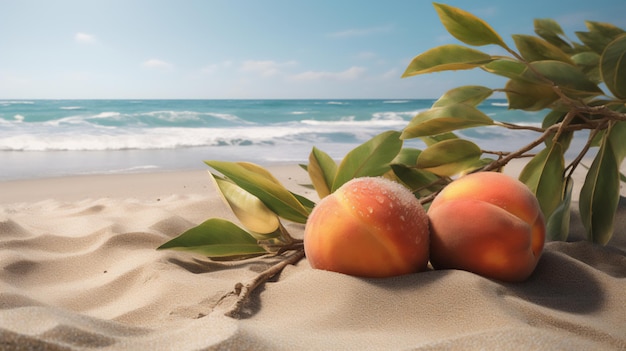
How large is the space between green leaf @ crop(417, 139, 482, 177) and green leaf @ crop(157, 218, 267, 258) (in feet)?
1.17

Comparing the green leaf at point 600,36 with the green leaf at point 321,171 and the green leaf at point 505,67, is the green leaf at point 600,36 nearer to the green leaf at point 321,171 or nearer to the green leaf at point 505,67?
the green leaf at point 505,67

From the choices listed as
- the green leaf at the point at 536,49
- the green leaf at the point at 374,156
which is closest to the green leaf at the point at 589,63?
the green leaf at the point at 536,49

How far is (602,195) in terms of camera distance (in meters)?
0.99

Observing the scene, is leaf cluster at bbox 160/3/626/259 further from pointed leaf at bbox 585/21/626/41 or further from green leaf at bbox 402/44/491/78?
pointed leaf at bbox 585/21/626/41

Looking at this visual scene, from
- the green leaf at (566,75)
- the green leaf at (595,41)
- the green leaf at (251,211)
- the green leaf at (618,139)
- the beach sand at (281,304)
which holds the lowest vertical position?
the beach sand at (281,304)

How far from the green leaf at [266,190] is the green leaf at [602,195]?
1.81 ft

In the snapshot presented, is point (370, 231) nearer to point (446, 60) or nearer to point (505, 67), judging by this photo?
point (446, 60)

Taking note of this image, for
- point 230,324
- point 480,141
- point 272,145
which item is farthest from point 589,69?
point 480,141

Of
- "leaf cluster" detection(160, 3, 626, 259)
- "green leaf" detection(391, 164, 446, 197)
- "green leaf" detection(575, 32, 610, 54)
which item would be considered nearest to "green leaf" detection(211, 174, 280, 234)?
"leaf cluster" detection(160, 3, 626, 259)

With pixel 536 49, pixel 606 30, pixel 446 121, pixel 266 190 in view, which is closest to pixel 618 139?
pixel 536 49

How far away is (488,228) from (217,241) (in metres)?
0.48

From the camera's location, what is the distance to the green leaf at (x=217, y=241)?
902 millimetres

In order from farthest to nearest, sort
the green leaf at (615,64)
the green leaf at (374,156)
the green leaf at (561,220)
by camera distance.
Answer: the green leaf at (561,220), the green leaf at (374,156), the green leaf at (615,64)

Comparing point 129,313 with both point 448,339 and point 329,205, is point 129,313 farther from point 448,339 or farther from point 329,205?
point 448,339
